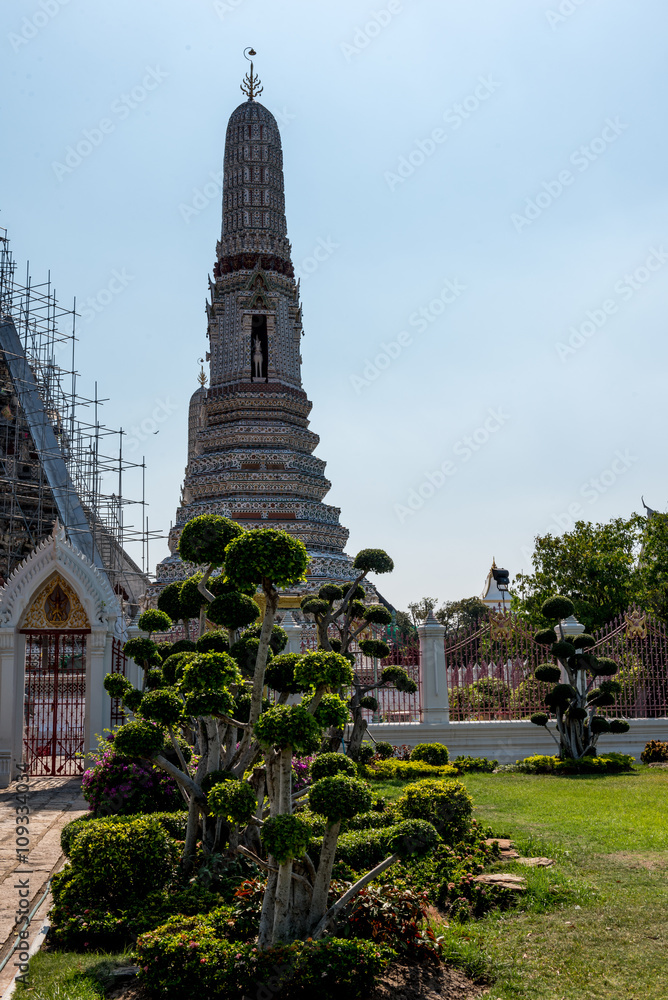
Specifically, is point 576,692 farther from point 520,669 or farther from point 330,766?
point 330,766

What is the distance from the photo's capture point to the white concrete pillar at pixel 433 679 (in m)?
15.8

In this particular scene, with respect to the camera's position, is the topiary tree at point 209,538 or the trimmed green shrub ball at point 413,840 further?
the topiary tree at point 209,538

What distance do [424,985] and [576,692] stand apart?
10223 millimetres

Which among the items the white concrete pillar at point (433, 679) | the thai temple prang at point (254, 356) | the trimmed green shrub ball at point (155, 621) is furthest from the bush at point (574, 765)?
the thai temple prang at point (254, 356)

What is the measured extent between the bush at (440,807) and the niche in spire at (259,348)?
2557 cm

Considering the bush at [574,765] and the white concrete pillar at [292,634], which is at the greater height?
the white concrete pillar at [292,634]

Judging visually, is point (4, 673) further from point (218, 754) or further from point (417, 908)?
point (417, 908)

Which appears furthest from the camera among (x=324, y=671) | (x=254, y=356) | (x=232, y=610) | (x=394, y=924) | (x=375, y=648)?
(x=254, y=356)

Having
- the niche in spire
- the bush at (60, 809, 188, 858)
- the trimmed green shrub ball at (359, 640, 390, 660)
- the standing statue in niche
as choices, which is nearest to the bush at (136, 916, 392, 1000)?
the bush at (60, 809, 188, 858)

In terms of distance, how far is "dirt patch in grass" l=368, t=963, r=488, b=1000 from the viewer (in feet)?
17.9

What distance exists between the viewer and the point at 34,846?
935 cm

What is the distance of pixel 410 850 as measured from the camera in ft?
18.4

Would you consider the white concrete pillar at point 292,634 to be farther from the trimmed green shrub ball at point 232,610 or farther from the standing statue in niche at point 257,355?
the standing statue in niche at point 257,355

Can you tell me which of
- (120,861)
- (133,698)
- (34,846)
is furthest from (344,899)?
(34,846)
